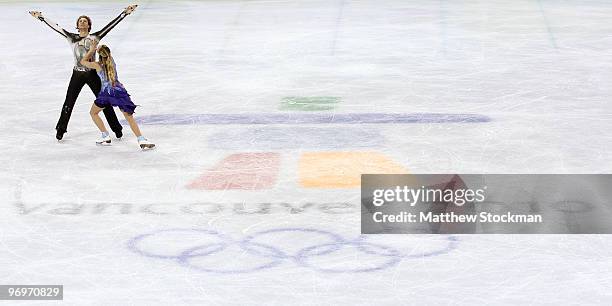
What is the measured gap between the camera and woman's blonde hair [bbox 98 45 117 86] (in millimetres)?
12055

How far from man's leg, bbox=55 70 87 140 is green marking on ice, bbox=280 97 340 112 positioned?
117 inches

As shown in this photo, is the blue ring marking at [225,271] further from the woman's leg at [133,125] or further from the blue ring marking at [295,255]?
the woman's leg at [133,125]

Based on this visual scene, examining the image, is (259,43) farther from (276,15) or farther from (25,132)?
(25,132)

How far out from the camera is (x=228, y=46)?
2016cm

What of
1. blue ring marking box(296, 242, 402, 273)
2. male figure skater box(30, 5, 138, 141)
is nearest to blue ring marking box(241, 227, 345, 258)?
blue ring marking box(296, 242, 402, 273)

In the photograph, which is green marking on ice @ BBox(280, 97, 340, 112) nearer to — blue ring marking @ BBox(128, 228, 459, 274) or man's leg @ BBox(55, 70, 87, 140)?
man's leg @ BBox(55, 70, 87, 140)

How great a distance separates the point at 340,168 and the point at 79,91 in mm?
3238

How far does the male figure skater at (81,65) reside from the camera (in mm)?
12547

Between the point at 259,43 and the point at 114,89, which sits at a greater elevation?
the point at 114,89

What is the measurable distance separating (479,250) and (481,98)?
6908 mm

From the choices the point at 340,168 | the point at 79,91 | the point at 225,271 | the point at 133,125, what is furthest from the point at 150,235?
the point at 79,91

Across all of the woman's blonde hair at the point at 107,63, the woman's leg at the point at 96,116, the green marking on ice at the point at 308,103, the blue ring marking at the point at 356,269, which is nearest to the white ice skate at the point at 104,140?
the woman's leg at the point at 96,116

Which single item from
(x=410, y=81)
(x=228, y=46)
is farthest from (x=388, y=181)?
(x=228, y=46)

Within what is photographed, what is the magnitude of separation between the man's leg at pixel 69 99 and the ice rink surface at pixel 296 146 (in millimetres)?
214
